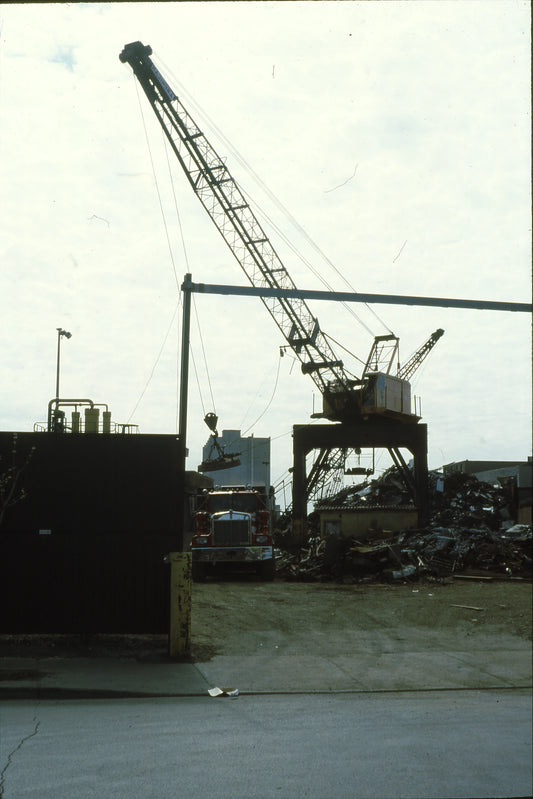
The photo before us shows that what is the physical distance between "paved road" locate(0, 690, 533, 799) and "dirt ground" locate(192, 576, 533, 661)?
3738 mm

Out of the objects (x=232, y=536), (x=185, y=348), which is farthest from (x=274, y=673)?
(x=232, y=536)

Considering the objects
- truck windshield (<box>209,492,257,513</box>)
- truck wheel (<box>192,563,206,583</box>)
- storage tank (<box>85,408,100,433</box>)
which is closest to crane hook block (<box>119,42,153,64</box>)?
storage tank (<box>85,408,100,433</box>)

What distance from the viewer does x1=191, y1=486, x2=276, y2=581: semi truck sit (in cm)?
2364

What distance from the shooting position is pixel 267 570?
24.2m

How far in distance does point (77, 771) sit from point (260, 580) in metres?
19.0

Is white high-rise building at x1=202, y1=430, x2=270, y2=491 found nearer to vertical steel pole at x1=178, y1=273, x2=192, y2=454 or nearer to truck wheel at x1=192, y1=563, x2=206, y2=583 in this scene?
truck wheel at x1=192, y1=563, x2=206, y2=583

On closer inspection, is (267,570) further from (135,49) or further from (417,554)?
(135,49)

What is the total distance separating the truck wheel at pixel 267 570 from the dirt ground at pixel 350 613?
4.01 feet

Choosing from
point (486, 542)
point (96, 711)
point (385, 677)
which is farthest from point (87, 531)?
point (486, 542)

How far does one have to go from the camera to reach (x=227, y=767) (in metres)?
6.00

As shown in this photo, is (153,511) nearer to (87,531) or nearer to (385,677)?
(87,531)

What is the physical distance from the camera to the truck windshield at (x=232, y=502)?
2433 cm

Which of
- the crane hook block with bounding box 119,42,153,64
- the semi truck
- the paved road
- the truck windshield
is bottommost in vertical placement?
the paved road

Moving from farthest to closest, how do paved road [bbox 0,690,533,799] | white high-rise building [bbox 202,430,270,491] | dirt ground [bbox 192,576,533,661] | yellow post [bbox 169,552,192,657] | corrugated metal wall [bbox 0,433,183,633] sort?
white high-rise building [bbox 202,430,270,491]
dirt ground [bbox 192,576,533,661]
corrugated metal wall [bbox 0,433,183,633]
yellow post [bbox 169,552,192,657]
paved road [bbox 0,690,533,799]
